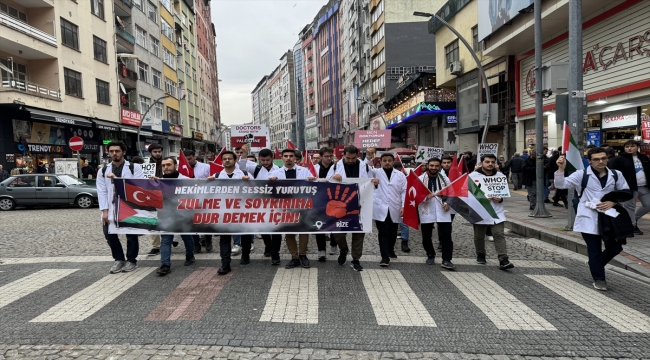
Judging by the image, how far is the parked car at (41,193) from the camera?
1698cm

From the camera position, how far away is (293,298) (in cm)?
535

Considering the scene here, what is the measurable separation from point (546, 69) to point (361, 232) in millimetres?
7085

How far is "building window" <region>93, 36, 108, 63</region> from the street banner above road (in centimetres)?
2738

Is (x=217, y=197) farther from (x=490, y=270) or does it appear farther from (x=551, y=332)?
(x=551, y=332)

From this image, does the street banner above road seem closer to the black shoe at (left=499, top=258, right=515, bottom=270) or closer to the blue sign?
the black shoe at (left=499, top=258, right=515, bottom=270)

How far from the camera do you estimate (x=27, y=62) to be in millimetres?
24859

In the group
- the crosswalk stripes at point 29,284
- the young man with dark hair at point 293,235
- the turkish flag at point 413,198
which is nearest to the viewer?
the crosswalk stripes at point 29,284

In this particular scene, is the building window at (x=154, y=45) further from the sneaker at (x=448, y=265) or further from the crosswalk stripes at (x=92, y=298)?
the sneaker at (x=448, y=265)

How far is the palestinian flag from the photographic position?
682 centimetres

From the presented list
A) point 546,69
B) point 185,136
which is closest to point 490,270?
point 546,69

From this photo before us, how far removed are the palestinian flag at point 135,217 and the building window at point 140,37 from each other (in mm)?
34435

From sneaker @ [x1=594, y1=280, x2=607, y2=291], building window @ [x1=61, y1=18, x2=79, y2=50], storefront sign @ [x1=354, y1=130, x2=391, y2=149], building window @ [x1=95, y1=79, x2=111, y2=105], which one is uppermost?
building window @ [x1=61, y1=18, x2=79, y2=50]

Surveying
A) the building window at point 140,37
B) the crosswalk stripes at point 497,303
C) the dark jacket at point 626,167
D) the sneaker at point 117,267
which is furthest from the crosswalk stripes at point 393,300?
the building window at point 140,37

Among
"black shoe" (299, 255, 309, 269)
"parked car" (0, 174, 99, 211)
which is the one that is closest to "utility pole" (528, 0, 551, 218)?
"black shoe" (299, 255, 309, 269)
